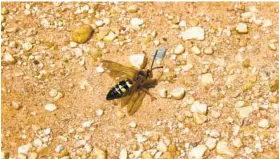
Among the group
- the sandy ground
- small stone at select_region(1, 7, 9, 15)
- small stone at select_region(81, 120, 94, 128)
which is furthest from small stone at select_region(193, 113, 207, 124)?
small stone at select_region(1, 7, 9, 15)

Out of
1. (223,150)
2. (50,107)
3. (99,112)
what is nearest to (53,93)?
(50,107)

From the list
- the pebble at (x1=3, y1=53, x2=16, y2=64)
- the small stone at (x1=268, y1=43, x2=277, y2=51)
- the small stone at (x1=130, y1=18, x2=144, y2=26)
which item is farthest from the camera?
the small stone at (x1=130, y1=18, x2=144, y2=26)

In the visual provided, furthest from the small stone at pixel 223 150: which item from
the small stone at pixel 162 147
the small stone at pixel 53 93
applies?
the small stone at pixel 53 93

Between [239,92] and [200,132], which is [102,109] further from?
[239,92]

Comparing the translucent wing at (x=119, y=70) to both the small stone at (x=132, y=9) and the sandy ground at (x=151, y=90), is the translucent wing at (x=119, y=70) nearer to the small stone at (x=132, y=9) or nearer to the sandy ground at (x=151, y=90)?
the sandy ground at (x=151, y=90)

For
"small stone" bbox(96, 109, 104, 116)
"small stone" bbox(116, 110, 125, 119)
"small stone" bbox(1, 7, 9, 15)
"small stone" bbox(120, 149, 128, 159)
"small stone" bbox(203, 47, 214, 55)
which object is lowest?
"small stone" bbox(120, 149, 128, 159)

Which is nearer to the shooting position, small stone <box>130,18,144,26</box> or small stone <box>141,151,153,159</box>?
small stone <box>141,151,153,159</box>

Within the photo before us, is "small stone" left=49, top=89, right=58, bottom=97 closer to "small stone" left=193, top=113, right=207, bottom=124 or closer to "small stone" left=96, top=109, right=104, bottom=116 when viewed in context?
"small stone" left=96, top=109, right=104, bottom=116
